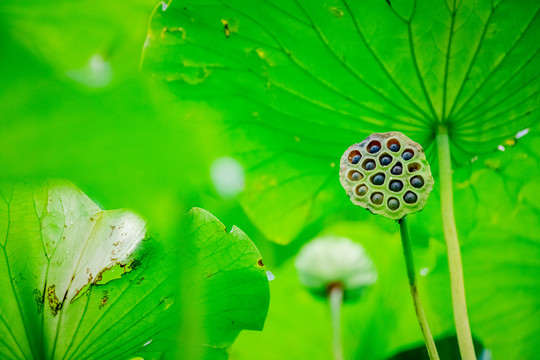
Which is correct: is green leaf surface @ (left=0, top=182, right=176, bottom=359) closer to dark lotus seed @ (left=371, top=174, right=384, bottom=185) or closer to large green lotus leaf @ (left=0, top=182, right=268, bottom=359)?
large green lotus leaf @ (left=0, top=182, right=268, bottom=359)

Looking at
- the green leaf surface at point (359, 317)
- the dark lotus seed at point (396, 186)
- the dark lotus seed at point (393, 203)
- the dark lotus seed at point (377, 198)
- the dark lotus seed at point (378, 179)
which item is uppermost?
the dark lotus seed at point (378, 179)

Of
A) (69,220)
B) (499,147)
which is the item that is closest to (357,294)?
(499,147)

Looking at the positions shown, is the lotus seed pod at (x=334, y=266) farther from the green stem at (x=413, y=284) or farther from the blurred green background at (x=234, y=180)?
the green stem at (x=413, y=284)

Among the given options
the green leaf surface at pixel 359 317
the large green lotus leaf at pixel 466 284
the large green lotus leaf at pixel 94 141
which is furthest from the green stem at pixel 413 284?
the green leaf surface at pixel 359 317

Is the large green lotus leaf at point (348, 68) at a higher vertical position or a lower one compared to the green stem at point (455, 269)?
higher

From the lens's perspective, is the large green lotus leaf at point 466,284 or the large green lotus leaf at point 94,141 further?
the large green lotus leaf at point 466,284

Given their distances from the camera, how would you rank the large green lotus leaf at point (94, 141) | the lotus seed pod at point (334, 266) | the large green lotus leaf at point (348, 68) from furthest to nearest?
the lotus seed pod at point (334, 266) → the large green lotus leaf at point (348, 68) → the large green lotus leaf at point (94, 141)

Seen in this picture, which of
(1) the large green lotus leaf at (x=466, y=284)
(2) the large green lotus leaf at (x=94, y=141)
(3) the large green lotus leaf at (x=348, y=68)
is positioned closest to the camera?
(2) the large green lotus leaf at (x=94, y=141)
